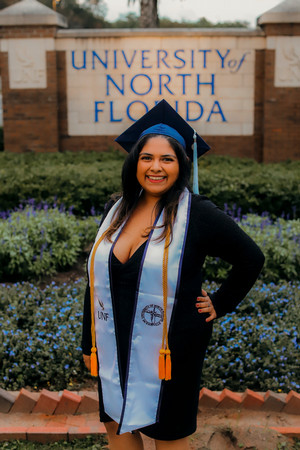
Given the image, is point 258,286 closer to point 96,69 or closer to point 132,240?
point 132,240

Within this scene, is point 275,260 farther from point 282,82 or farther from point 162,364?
point 282,82

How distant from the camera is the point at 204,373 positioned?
11.3 feet

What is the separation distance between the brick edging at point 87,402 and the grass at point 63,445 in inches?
9.0

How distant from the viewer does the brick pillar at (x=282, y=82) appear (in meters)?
9.74

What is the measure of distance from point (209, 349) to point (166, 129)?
1914 mm

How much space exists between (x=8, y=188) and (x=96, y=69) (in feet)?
13.7

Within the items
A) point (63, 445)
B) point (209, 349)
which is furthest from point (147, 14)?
point (63, 445)

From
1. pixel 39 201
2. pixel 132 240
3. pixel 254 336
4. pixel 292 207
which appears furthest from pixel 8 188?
pixel 132 240

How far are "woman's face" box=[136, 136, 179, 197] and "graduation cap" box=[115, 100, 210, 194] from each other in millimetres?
63

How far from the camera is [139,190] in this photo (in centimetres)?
237

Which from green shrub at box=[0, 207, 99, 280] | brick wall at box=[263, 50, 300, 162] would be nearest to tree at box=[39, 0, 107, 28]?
brick wall at box=[263, 50, 300, 162]

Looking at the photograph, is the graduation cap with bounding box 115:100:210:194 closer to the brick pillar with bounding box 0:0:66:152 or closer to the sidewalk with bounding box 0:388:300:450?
the sidewalk with bounding box 0:388:300:450

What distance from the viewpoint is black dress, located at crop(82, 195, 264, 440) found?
6.87 feet

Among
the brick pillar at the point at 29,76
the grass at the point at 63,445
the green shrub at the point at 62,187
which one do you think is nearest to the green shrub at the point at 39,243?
the green shrub at the point at 62,187
